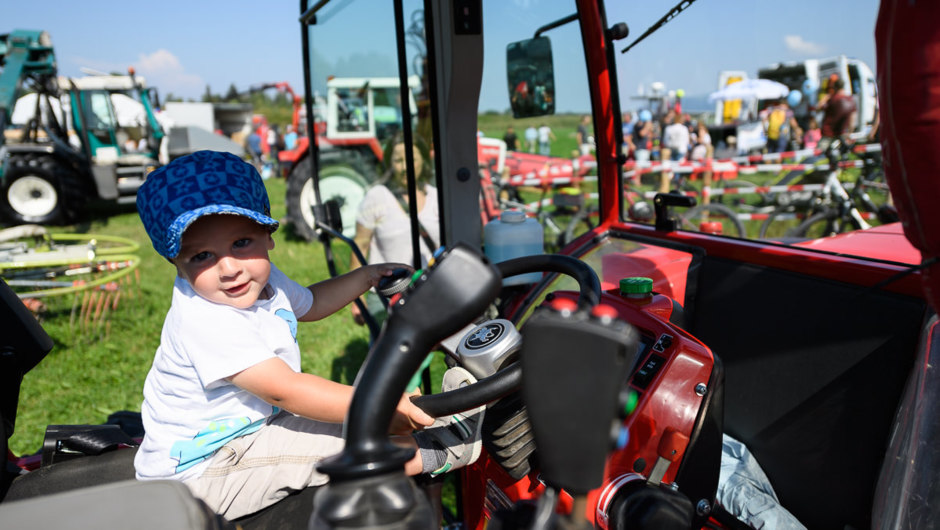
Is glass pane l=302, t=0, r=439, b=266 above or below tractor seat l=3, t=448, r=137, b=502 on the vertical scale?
above

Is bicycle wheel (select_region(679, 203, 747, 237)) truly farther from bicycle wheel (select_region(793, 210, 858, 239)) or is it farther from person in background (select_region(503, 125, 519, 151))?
person in background (select_region(503, 125, 519, 151))

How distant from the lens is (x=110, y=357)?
4.59 metres

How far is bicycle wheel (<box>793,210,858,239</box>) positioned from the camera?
5.68 m

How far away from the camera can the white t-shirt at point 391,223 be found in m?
3.15

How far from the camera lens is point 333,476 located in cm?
54

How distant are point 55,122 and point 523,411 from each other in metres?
14.3

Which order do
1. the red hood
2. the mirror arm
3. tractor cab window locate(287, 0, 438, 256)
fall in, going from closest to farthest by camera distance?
1. the red hood
2. the mirror arm
3. tractor cab window locate(287, 0, 438, 256)

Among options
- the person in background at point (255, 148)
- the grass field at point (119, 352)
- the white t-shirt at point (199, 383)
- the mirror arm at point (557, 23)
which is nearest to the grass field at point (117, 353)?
the grass field at point (119, 352)

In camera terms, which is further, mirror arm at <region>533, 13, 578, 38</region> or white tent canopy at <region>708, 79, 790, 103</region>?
white tent canopy at <region>708, 79, 790, 103</region>

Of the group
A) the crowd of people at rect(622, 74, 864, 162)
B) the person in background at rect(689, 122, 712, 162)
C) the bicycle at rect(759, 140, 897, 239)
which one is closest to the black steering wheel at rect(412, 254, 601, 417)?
the bicycle at rect(759, 140, 897, 239)

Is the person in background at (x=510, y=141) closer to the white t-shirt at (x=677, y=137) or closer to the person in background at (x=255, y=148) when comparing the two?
the white t-shirt at (x=677, y=137)

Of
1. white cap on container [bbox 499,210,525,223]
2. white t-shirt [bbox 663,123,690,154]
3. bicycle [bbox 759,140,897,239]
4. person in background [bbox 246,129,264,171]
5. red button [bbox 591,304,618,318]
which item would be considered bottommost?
bicycle [bbox 759,140,897,239]

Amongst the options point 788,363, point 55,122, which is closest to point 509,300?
point 788,363

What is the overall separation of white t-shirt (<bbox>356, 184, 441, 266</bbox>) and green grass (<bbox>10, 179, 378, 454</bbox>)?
14.4 inches
